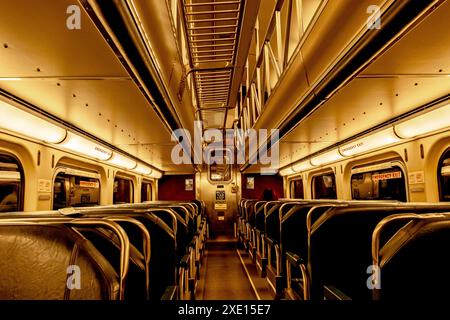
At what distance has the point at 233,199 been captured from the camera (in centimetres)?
1034

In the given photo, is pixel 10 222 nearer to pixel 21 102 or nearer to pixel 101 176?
pixel 21 102

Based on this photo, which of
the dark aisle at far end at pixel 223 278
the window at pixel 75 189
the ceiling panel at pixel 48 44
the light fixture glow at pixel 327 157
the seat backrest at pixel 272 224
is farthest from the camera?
the light fixture glow at pixel 327 157

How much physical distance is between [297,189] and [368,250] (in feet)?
27.3

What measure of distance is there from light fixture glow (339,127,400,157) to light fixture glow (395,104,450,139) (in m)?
0.16

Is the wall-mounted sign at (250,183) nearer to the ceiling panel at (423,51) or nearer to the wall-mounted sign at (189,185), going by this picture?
the wall-mounted sign at (189,185)

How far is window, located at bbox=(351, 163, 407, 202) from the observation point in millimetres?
4316

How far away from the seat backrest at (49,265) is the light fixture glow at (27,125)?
1744 mm

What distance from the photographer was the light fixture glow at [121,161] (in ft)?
17.8

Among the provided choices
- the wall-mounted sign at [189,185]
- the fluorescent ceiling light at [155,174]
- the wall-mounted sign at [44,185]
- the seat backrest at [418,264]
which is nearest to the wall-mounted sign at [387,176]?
the seat backrest at [418,264]

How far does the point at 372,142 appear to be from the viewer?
412 centimetres

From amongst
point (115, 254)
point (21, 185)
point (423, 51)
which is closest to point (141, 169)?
point (21, 185)

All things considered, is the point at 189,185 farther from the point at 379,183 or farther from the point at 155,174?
the point at 379,183

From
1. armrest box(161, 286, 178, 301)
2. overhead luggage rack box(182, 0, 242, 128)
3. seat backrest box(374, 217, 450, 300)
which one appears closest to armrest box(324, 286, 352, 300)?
seat backrest box(374, 217, 450, 300)
